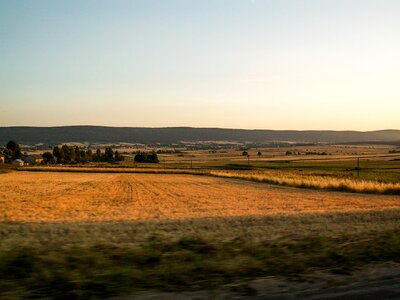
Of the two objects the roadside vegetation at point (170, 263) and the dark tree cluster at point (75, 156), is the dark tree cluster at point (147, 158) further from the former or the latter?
the roadside vegetation at point (170, 263)

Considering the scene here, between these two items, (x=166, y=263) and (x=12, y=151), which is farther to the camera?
(x=12, y=151)

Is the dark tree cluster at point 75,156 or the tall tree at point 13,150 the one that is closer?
the tall tree at point 13,150

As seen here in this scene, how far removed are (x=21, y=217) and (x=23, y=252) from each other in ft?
48.1

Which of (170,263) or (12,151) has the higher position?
(170,263)

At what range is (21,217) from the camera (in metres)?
22.2

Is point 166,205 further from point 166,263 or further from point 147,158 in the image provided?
point 147,158

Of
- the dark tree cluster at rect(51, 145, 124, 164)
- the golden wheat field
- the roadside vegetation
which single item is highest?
the roadside vegetation

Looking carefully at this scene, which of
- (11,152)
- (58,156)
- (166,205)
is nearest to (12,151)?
(11,152)

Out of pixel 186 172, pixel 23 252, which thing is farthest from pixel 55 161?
pixel 23 252

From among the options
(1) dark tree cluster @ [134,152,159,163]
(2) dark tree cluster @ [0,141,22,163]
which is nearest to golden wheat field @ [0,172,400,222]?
(1) dark tree cluster @ [134,152,159,163]

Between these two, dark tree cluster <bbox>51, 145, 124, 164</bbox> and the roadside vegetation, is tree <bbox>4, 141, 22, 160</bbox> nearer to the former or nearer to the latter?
dark tree cluster <bbox>51, 145, 124, 164</bbox>

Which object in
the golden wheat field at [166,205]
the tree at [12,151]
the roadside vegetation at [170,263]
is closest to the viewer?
the roadside vegetation at [170,263]

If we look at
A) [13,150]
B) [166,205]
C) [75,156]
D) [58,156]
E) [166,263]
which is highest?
[166,263]

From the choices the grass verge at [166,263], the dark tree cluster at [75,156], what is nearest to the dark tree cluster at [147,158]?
the dark tree cluster at [75,156]
